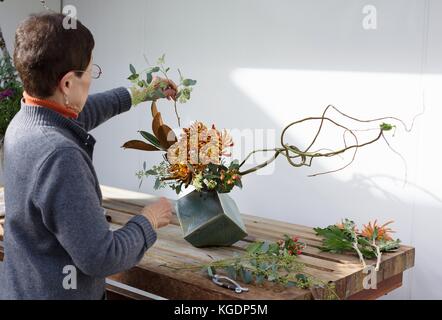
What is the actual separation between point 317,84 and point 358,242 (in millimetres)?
1594

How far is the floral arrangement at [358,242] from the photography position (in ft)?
6.75

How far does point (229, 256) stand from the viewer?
1994 millimetres

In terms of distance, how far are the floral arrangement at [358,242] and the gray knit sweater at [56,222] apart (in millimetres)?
712

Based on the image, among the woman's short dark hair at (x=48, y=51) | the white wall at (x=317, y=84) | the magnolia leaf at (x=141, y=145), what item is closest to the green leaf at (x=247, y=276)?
the magnolia leaf at (x=141, y=145)

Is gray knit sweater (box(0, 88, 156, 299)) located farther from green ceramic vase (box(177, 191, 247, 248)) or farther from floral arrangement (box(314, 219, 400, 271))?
floral arrangement (box(314, 219, 400, 271))

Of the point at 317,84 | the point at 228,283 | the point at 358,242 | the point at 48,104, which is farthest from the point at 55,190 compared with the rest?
the point at 317,84

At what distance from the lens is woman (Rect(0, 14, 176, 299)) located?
1.48 meters

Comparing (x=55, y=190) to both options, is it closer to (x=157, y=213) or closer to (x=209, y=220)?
(x=157, y=213)

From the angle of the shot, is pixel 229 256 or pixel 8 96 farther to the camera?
pixel 8 96

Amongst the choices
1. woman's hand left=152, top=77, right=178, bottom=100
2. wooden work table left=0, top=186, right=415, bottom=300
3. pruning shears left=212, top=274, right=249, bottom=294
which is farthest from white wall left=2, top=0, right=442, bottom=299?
pruning shears left=212, top=274, right=249, bottom=294

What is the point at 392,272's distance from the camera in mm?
2045

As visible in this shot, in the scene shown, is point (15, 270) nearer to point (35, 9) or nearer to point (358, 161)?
point (358, 161)

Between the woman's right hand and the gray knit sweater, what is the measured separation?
3cm
